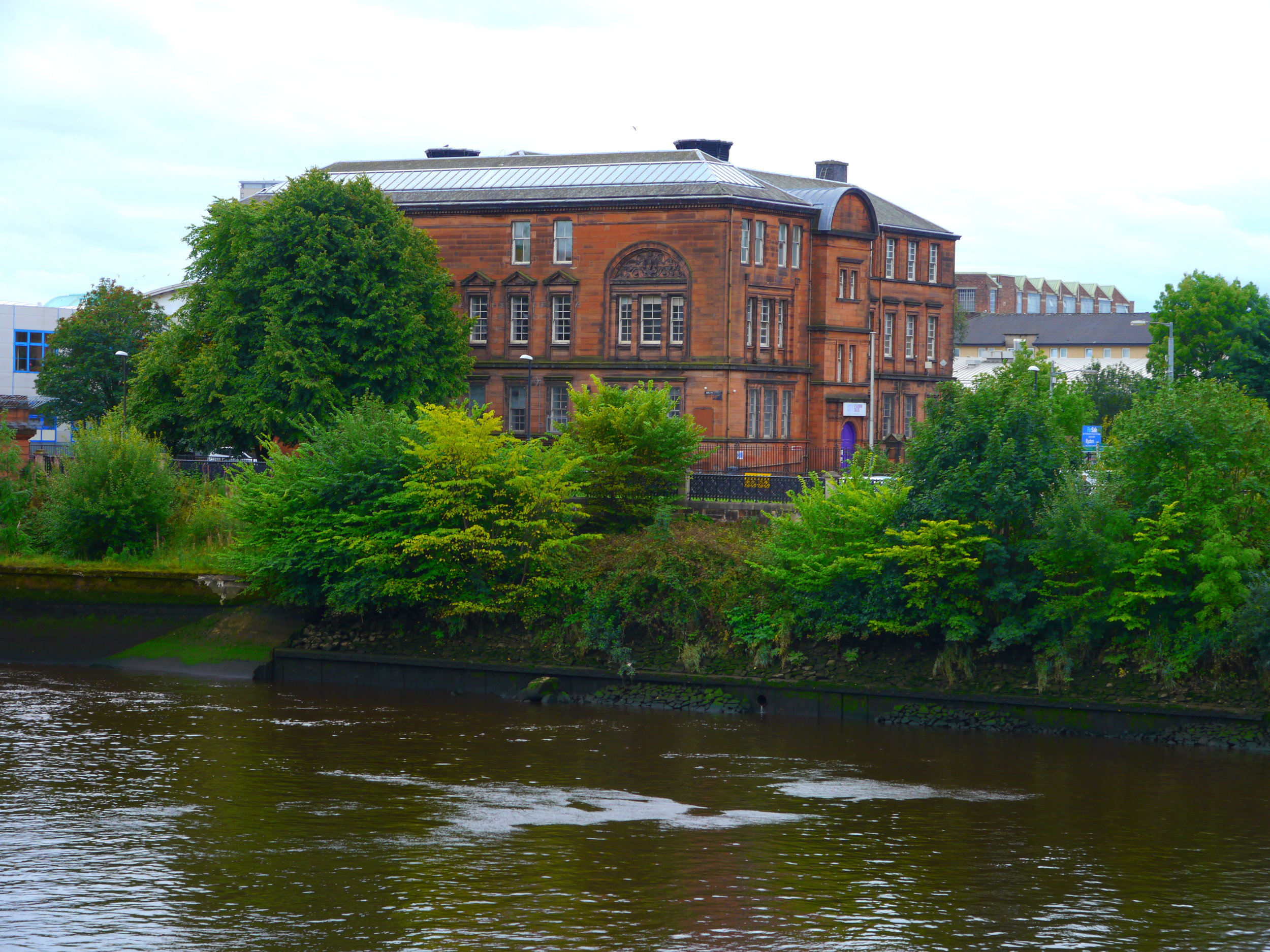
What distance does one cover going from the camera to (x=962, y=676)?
35469mm

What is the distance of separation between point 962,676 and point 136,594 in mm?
24025

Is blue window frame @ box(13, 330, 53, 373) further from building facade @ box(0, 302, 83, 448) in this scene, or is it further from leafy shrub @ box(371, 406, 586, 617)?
leafy shrub @ box(371, 406, 586, 617)

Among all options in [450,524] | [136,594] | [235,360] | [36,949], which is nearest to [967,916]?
[36,949]

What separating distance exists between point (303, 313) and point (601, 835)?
35293 millimetres

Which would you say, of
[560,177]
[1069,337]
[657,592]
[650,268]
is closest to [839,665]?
[657,592]

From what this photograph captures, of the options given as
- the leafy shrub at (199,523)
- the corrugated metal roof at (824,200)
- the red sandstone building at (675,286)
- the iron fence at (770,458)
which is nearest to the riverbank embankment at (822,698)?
the leafy shrub at (199,523)

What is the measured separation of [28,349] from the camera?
94438 millimetres

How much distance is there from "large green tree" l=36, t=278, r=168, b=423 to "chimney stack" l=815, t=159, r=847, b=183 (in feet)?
119

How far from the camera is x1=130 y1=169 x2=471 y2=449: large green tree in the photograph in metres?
54.7

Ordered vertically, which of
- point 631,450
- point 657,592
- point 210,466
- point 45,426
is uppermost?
point 45,426

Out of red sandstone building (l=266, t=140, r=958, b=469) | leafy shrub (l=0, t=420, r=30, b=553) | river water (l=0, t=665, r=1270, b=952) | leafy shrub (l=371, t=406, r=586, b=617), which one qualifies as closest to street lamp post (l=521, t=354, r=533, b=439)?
red sandstone building (l=266, t=140, r=958, b=469)

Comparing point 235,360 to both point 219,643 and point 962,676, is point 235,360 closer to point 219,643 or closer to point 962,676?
point 219,643

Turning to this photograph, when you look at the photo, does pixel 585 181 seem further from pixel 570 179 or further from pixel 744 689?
pixel 744 689

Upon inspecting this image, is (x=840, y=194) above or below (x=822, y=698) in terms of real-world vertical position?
above
